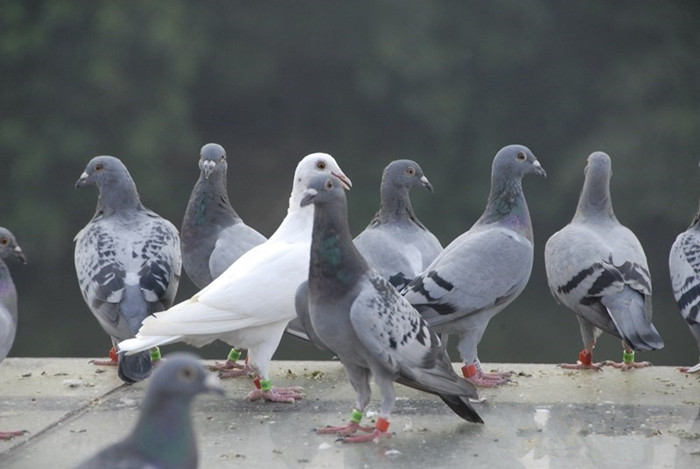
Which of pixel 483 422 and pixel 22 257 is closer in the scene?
pixel 483 422

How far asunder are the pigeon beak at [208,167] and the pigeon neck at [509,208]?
174 cm

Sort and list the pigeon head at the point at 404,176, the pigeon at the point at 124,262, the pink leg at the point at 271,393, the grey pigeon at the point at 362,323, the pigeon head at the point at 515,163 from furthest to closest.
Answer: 1. the pigeon head at the point at 404,176
2. the pigeon head at the point at 515,163
3. the pigeon at the point at 124,262
4. the pink leg at the point at 271,393
5. the grey pigeon at the point at 362,323

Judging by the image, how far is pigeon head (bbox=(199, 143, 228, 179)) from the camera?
6887mm

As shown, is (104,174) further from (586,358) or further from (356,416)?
(586,358)

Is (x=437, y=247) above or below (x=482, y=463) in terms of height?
above

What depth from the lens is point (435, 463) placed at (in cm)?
473

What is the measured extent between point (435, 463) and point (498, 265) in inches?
64.3

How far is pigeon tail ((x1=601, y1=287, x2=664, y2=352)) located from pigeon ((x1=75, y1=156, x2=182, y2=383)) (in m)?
2.50

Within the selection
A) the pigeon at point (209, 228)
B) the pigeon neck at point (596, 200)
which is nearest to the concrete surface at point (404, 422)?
the pigeon at point (209, 228)

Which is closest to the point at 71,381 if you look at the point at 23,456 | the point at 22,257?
the point at 22,257

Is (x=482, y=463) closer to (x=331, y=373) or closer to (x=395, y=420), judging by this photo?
(x=395, y=420)

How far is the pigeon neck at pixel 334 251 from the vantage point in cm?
488

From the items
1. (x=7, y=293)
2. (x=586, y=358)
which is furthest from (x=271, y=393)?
(x=586, y=358)

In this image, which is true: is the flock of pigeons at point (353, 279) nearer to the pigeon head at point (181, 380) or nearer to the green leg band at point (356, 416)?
the green leg band at point (356, 416)
